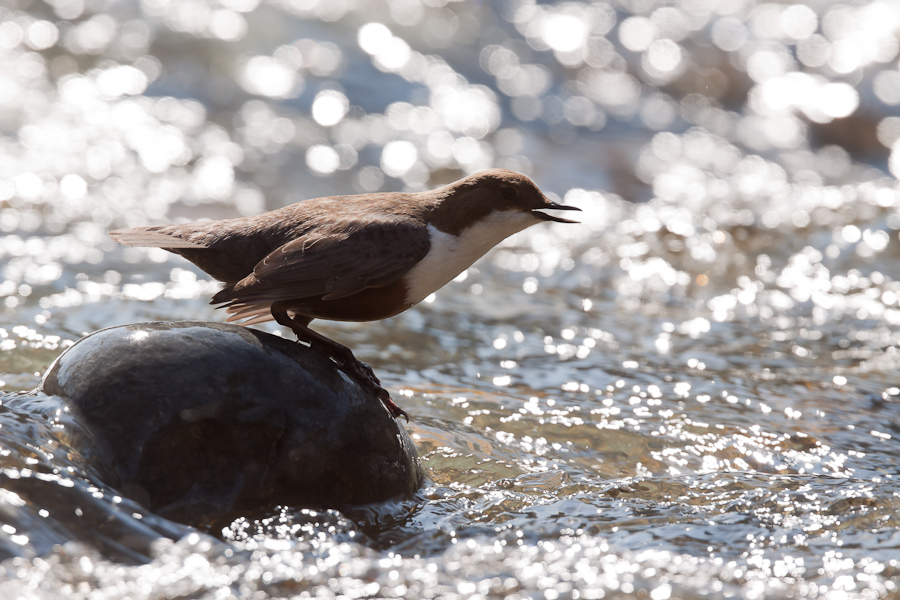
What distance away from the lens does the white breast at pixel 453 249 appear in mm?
3349

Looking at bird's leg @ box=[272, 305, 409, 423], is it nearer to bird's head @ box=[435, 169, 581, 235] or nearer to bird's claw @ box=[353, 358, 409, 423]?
bird's claw @ box=[353, 358, 409, 423]

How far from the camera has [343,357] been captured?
3332 millimetres

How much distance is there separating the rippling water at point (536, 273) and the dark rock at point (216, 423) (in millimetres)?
95

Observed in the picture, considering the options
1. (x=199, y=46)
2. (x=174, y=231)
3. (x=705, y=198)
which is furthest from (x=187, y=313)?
(x=199, y=46)

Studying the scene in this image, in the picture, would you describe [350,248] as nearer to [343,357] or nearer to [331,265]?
[331,265]

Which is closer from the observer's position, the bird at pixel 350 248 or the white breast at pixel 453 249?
the bird at pixel 350 248

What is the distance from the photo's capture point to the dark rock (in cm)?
282

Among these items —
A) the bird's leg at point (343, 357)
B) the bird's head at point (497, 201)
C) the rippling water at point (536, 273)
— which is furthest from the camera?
the bird's head at point (497, 201)

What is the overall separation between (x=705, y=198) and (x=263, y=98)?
479 centimetres

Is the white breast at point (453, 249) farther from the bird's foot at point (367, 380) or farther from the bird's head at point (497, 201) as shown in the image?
the bird's foot at point (367, 380)

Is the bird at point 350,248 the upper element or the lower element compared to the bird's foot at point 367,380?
upper

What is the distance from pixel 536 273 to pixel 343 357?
397cm

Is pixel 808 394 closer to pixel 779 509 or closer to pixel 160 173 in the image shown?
pixel 779 509

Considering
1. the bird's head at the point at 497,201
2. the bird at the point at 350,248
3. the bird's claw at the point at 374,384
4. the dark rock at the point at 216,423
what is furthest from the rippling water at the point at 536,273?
the bird's head at the point at 497,201
